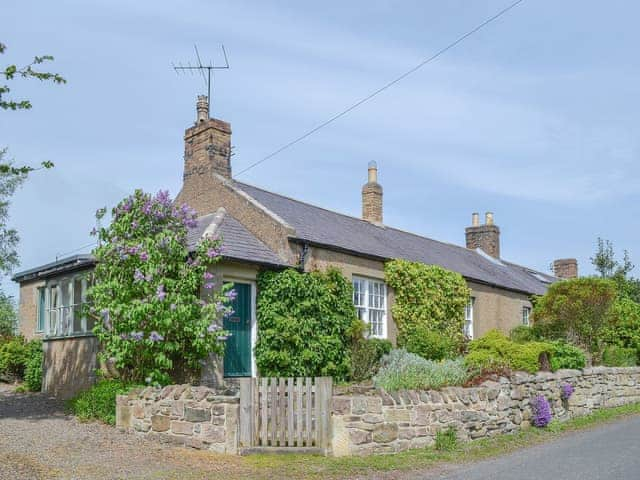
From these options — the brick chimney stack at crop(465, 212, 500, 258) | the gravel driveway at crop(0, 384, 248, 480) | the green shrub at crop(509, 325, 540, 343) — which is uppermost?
the brick chimney stack at crop(465, 212, 500, 258)

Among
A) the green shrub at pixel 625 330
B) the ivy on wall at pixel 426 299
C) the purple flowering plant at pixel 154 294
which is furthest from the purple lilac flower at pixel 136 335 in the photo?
the green shrub at pixel 625 330

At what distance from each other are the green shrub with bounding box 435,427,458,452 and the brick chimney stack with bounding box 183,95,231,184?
34.1ft

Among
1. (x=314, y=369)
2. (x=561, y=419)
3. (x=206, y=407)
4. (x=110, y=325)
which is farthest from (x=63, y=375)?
(x=561, y=419)

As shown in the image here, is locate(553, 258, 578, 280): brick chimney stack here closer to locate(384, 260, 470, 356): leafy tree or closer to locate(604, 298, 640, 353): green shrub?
locate(604, 298, 640, 353): green shrub

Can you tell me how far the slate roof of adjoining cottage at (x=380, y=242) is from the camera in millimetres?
18031

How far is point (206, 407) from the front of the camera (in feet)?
34.4

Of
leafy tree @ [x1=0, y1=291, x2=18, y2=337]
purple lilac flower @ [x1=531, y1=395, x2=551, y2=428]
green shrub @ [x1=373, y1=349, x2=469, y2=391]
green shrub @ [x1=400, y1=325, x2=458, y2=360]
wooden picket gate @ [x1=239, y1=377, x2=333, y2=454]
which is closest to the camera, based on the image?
wooden picket gate @ [x1=239, y1=377, x2=333, y2=454]

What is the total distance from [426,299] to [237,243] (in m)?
6.90

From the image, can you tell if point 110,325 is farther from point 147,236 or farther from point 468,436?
point 468,436

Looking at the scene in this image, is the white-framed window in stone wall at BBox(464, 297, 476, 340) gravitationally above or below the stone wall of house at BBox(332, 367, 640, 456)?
above

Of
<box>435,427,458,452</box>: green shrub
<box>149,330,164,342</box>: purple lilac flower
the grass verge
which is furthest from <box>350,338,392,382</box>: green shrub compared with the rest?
<box>149,330,164,342</box>: purple lilac flower

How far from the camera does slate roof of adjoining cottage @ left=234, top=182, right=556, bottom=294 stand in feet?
59.2

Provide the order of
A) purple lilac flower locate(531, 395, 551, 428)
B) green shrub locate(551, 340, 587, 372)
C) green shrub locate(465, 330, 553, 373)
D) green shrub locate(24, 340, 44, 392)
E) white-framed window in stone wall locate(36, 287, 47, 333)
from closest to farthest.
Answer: purple lilac flower locate(531, 395, 551, 428)
green shrub locate(465, 330, 553, 373)
green shrub locate(551, 340, 587, 372)
green shrub locate(24, 340, 44, 392)
white-framed window in stone wall locate(36, 287, 47, 333)

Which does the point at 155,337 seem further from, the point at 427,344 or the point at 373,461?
the point at 427,344
